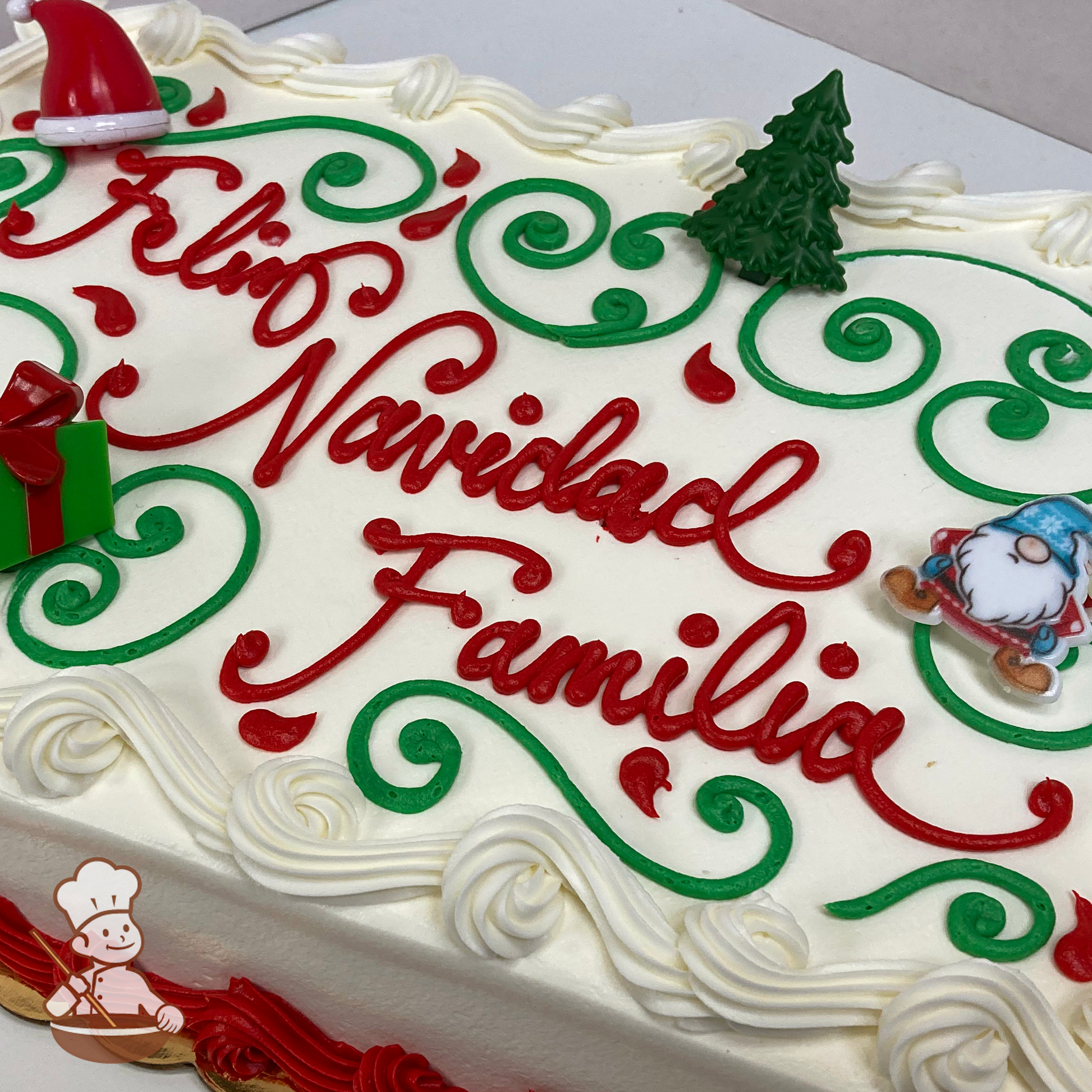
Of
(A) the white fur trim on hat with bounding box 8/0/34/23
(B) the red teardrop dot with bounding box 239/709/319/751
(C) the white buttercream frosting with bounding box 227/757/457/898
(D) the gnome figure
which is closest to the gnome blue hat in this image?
(D) the gnome figure

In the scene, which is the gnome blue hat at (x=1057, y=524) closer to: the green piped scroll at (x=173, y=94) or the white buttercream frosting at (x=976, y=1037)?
the white buttercream frosting at (x=976, y=1037)

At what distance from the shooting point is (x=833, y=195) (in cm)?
292

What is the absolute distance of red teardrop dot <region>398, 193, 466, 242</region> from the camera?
314 cm

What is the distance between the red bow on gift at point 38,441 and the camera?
246cm

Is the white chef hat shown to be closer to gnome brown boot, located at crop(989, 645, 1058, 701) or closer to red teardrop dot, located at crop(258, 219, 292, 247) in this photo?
red teardrop dot, located at crop(258, 219, 292, 247)

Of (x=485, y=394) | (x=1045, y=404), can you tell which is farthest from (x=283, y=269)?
(x=1045, y=404)

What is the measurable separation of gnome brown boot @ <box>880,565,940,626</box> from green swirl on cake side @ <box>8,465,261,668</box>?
3.95ft

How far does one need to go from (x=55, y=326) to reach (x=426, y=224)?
0.87 metres

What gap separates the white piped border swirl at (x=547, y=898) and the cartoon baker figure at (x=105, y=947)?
0.21 metres

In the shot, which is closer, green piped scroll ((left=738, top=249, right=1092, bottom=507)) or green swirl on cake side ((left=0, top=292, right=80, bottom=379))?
green piped scroll ((left=738, top=249, right=1092, bottom=507))

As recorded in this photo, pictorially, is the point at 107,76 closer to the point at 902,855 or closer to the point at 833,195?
the point at 833,195

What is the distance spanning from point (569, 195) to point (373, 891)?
1805mm

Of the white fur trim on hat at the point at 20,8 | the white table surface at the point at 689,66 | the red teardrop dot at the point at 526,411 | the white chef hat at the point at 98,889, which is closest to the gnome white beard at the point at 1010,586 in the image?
the red teardrop dot at the point at 526,411

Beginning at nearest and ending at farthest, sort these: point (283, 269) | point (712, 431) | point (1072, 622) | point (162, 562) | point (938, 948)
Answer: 1. point (938, 948)
2. point (1072, 622)
3. point (162, 562)
4. point (712, 431)
5. point (283, 269)
